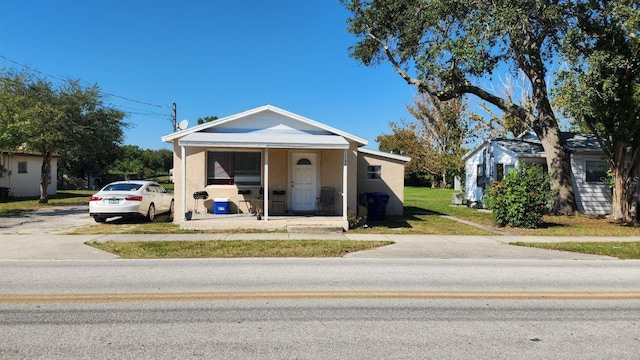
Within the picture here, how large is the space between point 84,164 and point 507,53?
1683 inches

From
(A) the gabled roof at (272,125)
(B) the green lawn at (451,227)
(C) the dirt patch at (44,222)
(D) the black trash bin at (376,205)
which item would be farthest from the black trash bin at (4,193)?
(D) the black trash bin at (376,205)

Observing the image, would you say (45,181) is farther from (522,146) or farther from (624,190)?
(624,190)

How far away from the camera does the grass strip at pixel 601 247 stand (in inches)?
398

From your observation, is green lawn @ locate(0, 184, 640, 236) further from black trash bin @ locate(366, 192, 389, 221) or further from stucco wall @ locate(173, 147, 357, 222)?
stucco wall @ locate(173, 147, 357, 222)

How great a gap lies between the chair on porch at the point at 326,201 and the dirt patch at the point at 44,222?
8.10 metres

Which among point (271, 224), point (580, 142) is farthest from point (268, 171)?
point (580, 142)

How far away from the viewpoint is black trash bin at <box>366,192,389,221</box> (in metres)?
15.9

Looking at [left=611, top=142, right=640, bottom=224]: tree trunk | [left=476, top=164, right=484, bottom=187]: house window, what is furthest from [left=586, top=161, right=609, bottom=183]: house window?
[left=476, top=164, right=484, bottom=187]: house window

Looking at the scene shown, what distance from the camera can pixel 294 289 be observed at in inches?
247

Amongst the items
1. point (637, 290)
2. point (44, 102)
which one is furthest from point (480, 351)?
point (44, 102)

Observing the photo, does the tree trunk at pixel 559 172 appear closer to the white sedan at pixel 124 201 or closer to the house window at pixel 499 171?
the house window at pixel 499 171

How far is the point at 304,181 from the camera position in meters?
15.6

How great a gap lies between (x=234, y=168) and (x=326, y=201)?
11.8 feet

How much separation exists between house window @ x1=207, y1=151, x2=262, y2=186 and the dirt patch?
4.62 metres
